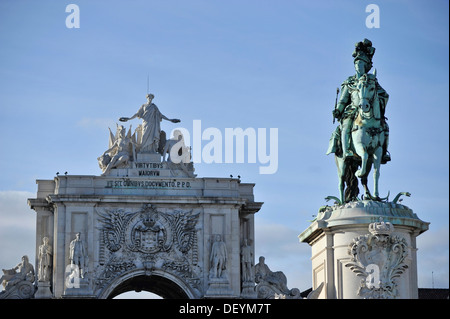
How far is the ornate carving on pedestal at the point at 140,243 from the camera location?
76250 millimetres

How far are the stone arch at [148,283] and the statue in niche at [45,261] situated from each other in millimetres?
3246

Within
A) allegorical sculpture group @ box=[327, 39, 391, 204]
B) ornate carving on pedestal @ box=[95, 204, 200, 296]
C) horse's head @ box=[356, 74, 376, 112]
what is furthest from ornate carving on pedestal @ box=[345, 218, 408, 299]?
ornate carving on pedestal @ box=[95, 204, 200, 296]

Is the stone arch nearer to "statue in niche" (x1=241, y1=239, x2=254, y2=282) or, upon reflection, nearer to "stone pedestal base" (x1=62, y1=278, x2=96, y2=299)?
"stone pedestal base" (x1=62, y1=278, x2=96, y2=299)

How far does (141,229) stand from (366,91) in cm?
3318

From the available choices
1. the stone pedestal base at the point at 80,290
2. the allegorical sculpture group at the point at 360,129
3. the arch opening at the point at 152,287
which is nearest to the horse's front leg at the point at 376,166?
the allegorical sculpture group at the point at 360,129

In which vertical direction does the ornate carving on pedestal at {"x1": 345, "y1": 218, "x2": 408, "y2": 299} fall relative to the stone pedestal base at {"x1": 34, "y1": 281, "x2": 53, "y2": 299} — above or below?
below

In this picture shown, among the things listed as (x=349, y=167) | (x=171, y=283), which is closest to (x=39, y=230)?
(x=171, y=283)

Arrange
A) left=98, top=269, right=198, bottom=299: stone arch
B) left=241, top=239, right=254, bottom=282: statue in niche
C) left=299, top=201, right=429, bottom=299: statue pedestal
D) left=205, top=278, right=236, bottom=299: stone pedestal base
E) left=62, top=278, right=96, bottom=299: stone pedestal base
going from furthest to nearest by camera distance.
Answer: left=241, top=239, right=254, bottom=282: statue in niche → left=98, top=269, right=198, bottom=299: stone arch → left=205, top=278, right=236, bottom=299: stone pedestal base → left=62, top=278, right=96, bottom=299: stone pedestal base → left=299, top=201, right=429, bottom=299: statue pedestal

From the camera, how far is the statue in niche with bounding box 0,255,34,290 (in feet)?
246

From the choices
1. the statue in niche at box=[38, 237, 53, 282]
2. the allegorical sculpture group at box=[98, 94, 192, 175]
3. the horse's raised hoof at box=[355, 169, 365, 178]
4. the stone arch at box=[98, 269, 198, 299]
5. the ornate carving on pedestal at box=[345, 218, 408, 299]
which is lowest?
the ornate carving on pedestal at box=[345, 218, 408, 299]

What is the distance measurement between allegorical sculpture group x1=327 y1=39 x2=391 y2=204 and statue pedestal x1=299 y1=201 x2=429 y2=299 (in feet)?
3.87

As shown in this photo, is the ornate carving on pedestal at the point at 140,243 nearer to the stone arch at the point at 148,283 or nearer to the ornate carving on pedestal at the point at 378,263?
the stone arch at the point at 148,283
